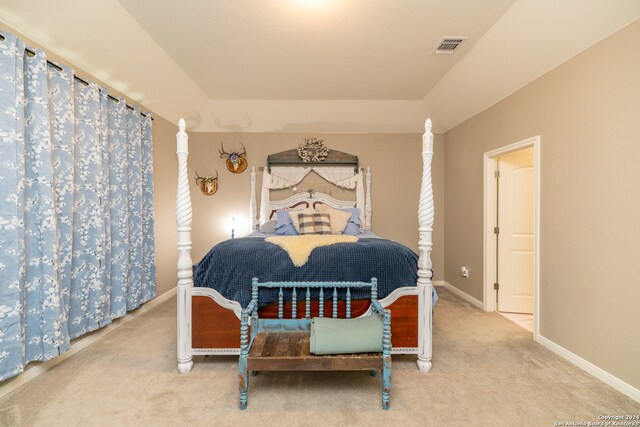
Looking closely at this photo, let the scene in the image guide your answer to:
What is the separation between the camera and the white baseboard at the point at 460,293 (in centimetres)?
393

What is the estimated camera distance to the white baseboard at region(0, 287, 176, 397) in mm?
2074

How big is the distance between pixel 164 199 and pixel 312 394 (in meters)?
3.22

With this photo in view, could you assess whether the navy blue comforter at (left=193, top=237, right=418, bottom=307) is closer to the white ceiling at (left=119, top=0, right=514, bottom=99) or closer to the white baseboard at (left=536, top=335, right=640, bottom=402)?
the white baseboard at (left=536, top=335, right=640, bottom=402)

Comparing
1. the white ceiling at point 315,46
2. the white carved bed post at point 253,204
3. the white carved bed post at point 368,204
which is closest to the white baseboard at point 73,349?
the white carved bed post at point 253,204

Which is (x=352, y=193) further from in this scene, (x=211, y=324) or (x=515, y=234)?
(x=211, y=324)

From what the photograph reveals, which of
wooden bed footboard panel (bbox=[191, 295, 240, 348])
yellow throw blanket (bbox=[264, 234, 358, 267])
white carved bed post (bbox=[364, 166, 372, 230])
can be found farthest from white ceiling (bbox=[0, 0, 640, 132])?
wooden bed footboard panel (bbox=[191, 295, 240, 348])

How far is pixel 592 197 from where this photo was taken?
2.36 m

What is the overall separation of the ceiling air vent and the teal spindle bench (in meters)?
2.29

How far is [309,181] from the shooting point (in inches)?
194

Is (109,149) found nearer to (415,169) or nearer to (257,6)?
(257,6)

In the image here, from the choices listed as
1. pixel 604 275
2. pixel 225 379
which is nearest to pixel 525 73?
pixel 604 275

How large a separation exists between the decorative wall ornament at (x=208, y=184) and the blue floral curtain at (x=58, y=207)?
153cm

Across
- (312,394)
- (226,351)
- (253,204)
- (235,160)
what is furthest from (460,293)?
(235,160)

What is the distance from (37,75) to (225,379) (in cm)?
241
